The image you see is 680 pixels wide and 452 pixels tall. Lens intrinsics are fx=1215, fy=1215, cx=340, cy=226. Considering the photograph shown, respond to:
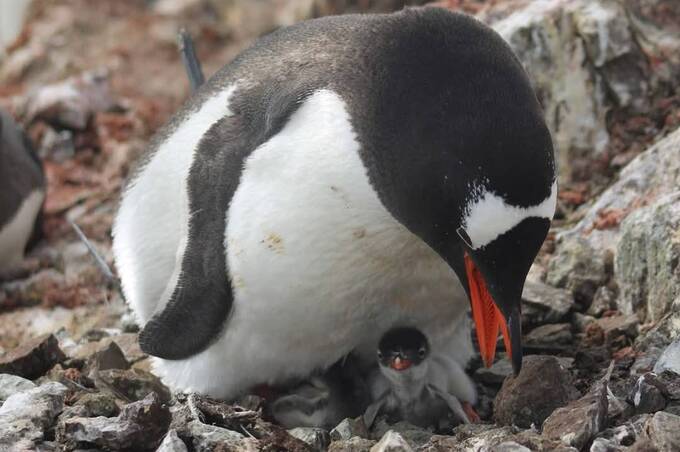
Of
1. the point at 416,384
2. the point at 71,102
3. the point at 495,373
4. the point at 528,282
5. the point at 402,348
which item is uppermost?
the point at 402,348

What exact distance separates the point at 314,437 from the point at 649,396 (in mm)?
1107

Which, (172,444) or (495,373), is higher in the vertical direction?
(172,444)

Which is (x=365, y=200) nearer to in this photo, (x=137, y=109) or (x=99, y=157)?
(x=99, y=157)

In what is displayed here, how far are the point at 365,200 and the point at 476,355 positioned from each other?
1.35 meters

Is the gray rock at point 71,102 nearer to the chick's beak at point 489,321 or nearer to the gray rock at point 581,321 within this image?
the gray rock at point 581,321

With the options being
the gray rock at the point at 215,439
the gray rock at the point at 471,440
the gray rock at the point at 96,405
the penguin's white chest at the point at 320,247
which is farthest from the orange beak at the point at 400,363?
the gray rock at the point at 96,405

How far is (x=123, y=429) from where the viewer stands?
380 centimetres

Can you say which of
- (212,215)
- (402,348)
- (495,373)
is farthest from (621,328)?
(212,215)

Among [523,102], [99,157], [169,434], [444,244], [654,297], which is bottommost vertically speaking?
[99,157]

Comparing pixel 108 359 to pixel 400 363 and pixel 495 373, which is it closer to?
pixel 400 363

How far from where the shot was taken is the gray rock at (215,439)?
3818mm

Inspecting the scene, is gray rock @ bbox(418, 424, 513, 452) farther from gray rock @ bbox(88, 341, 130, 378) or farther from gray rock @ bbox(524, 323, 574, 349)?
gray rock @ bbox(88, 341, 130, 378)

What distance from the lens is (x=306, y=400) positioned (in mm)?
4699

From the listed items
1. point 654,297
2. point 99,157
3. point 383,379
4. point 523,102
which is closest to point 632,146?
point 654,297
